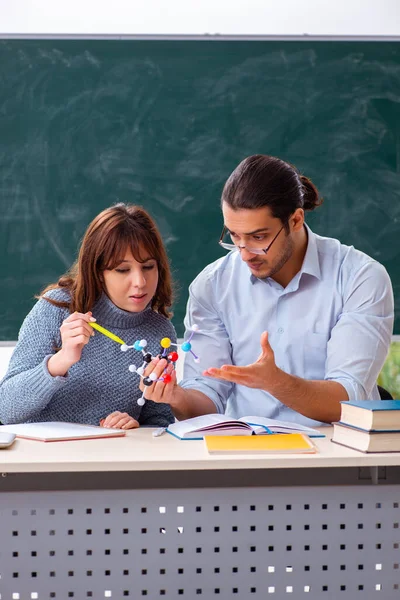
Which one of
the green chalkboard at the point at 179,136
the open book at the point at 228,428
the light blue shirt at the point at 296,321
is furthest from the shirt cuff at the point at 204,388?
the green chalkboard at the point at 179,136

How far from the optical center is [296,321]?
233 cm

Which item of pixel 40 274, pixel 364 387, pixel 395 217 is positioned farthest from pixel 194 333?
pixel 395 217

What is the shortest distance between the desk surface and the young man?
0.45 metres

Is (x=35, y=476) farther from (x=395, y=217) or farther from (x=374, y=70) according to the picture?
(x=374, y=70)

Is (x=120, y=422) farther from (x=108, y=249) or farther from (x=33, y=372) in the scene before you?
(x=108, y=249)

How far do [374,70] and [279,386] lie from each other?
2.29 meters

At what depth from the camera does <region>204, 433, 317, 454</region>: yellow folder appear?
151 centimetres

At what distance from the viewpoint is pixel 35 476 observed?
1.59m

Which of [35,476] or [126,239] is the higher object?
[126,239]

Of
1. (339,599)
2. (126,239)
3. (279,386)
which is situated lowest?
(339,599)

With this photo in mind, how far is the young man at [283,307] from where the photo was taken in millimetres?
2166

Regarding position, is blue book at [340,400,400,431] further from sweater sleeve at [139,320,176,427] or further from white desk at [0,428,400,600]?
sweater sleeve at [139,320,176,427]

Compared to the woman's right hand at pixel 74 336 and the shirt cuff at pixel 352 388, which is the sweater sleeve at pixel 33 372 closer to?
the woman's right hand at pixel 74 336
